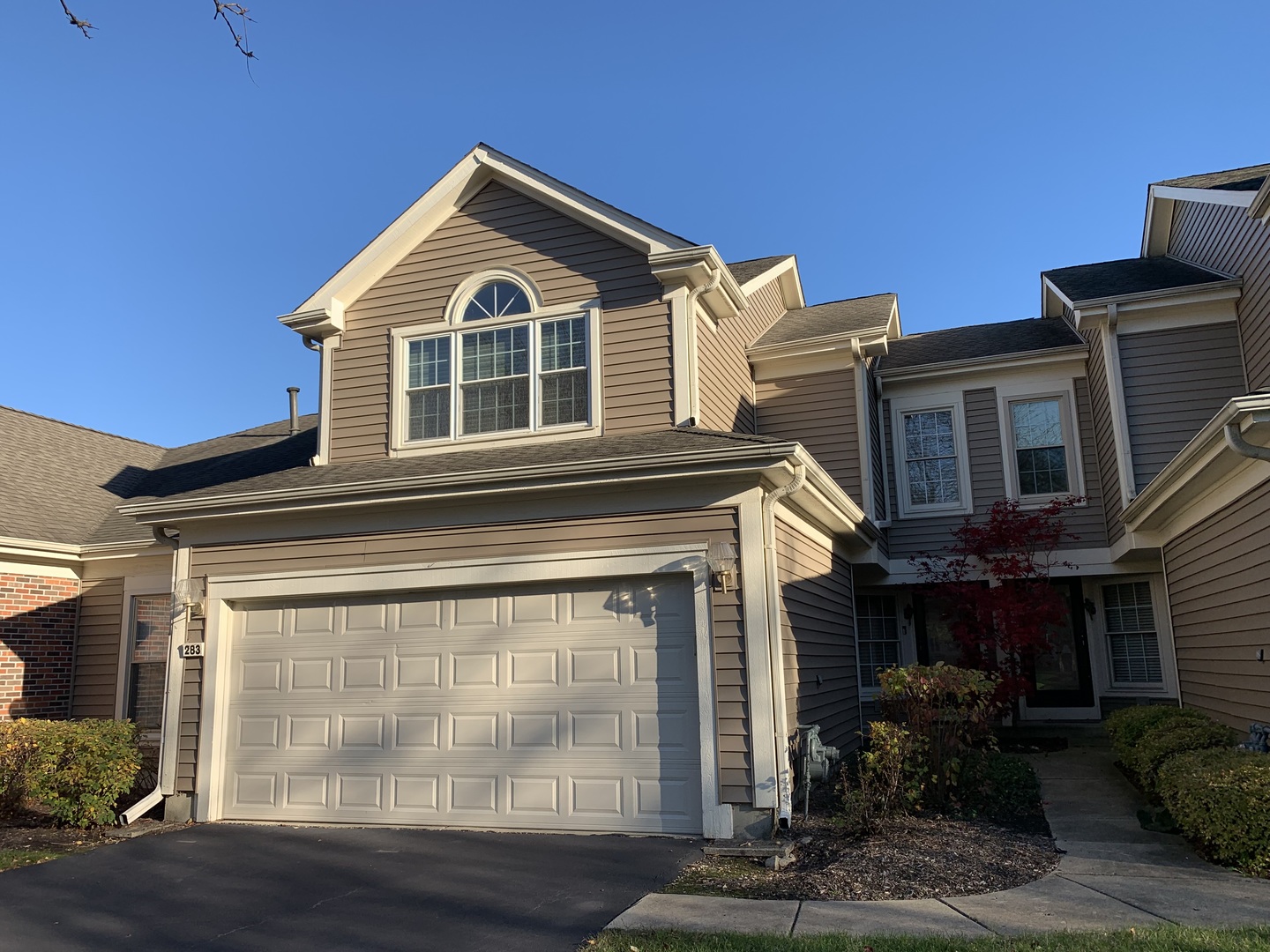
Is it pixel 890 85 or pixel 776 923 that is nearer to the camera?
pixel 776 923

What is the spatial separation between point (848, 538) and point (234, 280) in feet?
51.2

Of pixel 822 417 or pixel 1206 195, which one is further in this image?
pixel 822 417

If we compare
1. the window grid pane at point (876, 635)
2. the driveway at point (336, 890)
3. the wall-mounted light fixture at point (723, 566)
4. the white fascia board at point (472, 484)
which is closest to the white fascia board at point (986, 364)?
the window grid pane at point (876, 635)

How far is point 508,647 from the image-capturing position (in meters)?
8.80

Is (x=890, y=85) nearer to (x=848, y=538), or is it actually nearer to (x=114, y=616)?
(x=848, y=538)

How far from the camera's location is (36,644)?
1226cm

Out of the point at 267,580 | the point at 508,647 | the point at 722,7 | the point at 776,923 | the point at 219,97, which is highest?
the point at 722,7

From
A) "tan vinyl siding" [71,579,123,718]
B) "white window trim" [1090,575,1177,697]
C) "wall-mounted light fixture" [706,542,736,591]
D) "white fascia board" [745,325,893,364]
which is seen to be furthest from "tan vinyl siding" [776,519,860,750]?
"tan vinyl siding" [71,579,123,718]

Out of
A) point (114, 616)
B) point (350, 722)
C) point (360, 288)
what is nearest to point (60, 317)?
point (360, 288)

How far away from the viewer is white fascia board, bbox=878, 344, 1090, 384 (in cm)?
1379

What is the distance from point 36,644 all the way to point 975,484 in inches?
526

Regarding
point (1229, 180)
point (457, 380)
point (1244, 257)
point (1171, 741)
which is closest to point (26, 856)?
point (457, 380)

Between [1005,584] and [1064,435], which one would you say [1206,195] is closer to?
[1064,435]

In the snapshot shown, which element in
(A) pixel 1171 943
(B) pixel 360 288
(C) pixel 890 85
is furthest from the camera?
(C) pixel 890 85
